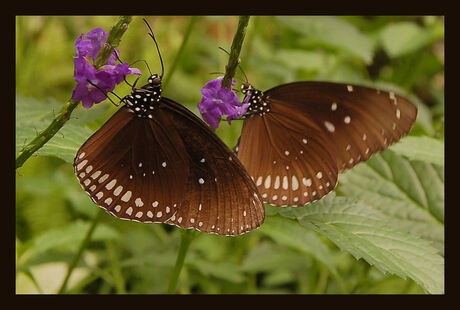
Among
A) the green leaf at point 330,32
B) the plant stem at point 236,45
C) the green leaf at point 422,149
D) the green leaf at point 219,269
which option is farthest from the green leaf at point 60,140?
the green leaf at point 330,32

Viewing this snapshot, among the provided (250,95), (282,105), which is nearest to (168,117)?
(250,95)

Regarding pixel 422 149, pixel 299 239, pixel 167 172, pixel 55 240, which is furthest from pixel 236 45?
pixel 55 240

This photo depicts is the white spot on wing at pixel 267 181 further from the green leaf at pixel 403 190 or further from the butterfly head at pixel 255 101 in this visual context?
the green leaf at pixel 403 190

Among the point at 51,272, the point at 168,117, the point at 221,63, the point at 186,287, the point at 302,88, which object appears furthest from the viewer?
the point at 221,63

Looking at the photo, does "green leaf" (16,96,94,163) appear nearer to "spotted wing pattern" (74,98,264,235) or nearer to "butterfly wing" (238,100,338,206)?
"spotted wing pattern" (74,98,264,235)

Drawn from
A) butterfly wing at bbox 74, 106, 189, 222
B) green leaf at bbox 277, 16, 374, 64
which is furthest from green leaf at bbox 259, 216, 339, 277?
green leaf at bbox 277, 16, 374, 64
